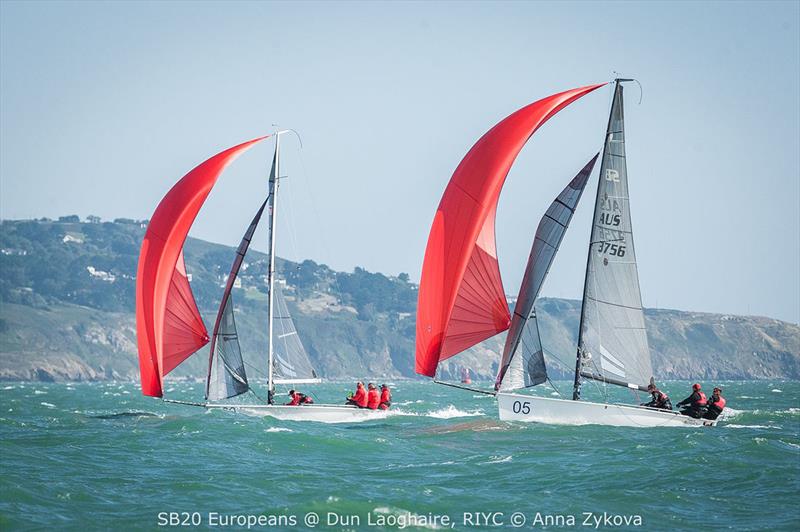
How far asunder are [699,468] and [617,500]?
3.62 meters

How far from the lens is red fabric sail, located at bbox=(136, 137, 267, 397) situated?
29250mm

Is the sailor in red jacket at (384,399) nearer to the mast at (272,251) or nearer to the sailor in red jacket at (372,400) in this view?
the sailor in red jacket at (372,400)

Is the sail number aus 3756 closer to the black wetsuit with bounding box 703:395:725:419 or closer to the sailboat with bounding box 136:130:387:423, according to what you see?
the black wetsuit with bounding box 703:395:725:419

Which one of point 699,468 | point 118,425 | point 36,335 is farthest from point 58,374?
point 699,468

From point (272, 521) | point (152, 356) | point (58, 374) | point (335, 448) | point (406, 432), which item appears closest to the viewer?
point (272, 521)

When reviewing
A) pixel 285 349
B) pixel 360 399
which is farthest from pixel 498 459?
pixel 285 349

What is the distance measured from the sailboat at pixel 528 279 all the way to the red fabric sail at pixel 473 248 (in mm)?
23

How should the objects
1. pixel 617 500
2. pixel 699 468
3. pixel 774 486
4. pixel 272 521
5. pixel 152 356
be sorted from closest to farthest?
pixel 272 521
pixel 617 500
pixel 774 486
pixel 699 468
pixel 152 356

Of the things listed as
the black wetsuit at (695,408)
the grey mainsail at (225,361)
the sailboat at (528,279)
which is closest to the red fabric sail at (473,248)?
the sailboat at (528,279)

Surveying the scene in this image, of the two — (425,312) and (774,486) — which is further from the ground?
(425,312)

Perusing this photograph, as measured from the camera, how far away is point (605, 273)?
25.8 metres

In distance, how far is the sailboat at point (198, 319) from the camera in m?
29.2

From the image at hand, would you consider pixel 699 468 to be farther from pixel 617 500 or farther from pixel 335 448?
pixel 335 448

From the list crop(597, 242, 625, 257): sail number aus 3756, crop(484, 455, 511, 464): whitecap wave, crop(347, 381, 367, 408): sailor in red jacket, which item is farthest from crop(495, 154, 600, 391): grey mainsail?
crop(347, 381, 367, 408): sailor in red jacket
